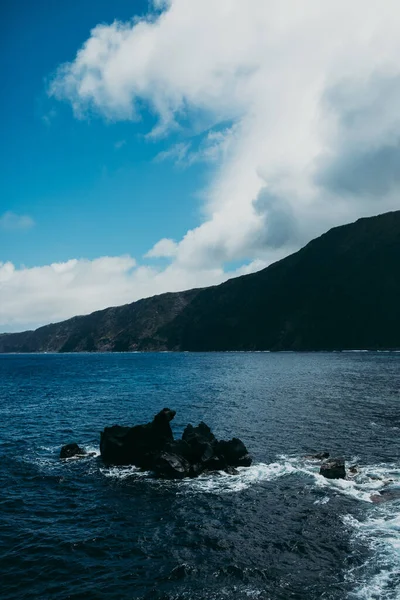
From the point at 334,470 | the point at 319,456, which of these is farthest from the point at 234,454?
the point at 334,470

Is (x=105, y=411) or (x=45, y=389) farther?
(x=45, y=389)

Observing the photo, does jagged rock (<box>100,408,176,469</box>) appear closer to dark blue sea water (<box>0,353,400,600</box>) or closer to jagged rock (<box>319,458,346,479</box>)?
dark blue sea water (<box>0,353,400,600</box>)

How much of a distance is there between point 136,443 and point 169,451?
15.3 ft

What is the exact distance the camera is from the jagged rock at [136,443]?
3906cm

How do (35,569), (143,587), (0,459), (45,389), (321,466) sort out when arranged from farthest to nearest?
(45,389)
(0,459)
(321,466)
(35,569)
(143,587)

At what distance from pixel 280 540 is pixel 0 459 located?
A: 30.1 metres

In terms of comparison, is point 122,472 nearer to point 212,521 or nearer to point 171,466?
point 171,466

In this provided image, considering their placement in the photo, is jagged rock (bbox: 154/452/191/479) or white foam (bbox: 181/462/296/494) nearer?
white foam (bbox: 181/462/296/494)

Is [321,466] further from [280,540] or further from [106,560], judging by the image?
[106,560]

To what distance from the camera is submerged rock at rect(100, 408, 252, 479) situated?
1409 inches

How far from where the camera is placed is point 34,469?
119ft

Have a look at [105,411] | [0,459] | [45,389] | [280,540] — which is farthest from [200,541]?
[45,389]

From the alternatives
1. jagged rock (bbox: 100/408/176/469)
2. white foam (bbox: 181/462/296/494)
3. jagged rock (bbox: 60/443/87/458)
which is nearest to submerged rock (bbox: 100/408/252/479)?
jagged rock (bbox: 100/408/176/469)

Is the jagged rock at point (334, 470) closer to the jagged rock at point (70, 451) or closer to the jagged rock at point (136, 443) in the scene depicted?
the jagged rock at point (136, 443)
